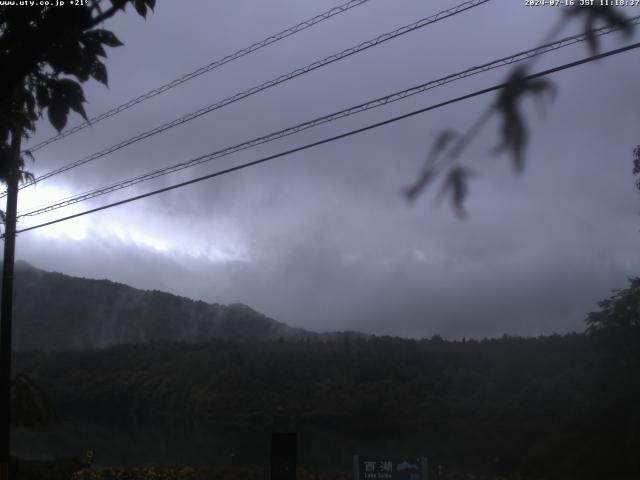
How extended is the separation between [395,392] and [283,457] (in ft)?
155

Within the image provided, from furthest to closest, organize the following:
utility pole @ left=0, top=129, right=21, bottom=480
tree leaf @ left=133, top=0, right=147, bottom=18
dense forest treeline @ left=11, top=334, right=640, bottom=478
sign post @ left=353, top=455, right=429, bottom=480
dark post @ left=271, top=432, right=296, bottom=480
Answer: dense forest treeline @ left=11, top=334, right=640, bottom=478
utility pole @ left=0, top=129, right=21, bottom=480
sign post @ left=353, top=455, right=429, bottom=480
dark post @ left=271, top=432, right=296, bottom=480
tree leaf @ left=133, top=0, right=147, bottom=18

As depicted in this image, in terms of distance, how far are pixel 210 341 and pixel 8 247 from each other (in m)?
62.0

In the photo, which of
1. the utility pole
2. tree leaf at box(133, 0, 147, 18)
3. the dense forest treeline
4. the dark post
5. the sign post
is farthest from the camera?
the dense forest treeline

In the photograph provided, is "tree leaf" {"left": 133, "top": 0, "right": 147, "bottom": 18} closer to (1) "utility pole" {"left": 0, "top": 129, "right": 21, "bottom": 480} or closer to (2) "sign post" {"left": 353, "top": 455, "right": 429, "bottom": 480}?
(2) "sign post" {"left": 353, "top": 455, "right": 429, "bottom": 480}

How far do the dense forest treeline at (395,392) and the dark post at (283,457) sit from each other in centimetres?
1951

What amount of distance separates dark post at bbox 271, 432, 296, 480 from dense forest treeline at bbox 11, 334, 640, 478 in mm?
19510

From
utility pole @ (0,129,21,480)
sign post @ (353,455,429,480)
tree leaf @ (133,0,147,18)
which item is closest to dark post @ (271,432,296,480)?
sign post @ (353,455,429,480)

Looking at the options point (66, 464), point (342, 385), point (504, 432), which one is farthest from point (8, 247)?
point (342, 385)

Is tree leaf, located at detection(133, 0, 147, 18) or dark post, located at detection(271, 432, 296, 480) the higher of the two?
tree leaf, located at detection(133, 0, 147, 18)

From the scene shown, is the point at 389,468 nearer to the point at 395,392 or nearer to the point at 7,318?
the point at 7,318

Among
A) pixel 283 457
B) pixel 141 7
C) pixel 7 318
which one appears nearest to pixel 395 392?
pixel 7 318

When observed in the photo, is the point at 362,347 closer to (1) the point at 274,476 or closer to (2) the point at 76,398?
(2) the point at 76,398

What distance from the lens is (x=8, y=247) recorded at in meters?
15.5

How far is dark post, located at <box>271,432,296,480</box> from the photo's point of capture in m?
11.4
